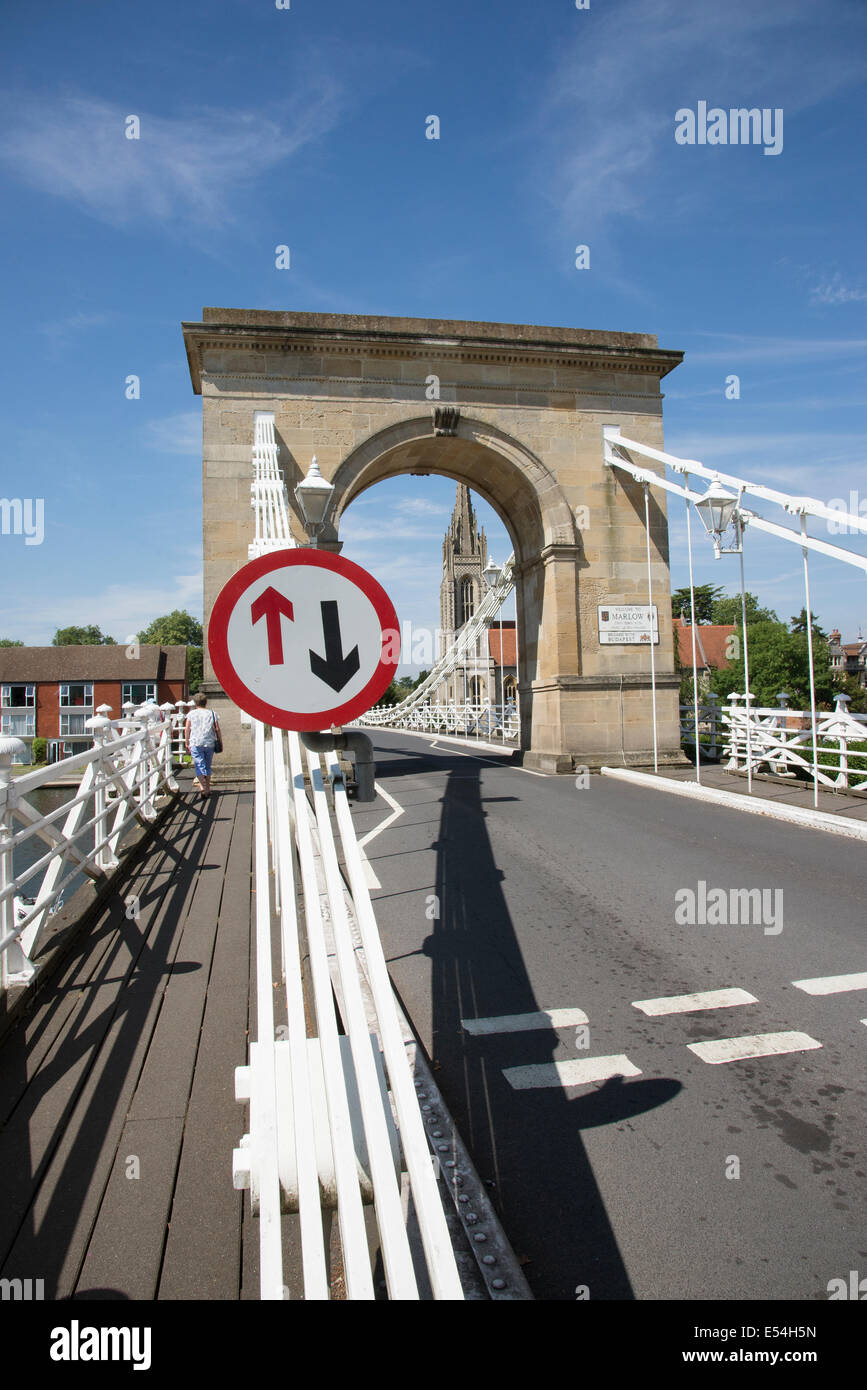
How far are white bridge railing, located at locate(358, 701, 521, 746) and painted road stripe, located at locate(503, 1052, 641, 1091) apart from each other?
5.07 metres

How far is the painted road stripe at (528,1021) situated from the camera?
3.52m

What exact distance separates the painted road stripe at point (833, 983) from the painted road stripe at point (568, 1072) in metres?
1.29

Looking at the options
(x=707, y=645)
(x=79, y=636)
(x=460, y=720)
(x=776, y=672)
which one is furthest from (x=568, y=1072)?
(x=79, y=636)

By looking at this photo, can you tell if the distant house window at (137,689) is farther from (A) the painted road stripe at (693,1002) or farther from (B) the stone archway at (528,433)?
(A) the painted road stripe at (693,1002)

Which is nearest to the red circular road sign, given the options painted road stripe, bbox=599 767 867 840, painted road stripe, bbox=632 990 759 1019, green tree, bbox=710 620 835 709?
painted road stripe, bbox=632 990 759 1019

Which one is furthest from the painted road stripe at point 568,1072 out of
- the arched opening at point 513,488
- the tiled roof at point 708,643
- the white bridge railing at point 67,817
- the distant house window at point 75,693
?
the tiled roof at point 708,643

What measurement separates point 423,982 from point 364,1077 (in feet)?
7.77

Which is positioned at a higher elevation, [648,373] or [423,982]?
[648,373]

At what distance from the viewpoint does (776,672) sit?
52719 mm

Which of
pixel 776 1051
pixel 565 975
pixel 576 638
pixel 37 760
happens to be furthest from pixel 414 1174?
pixel 37 760

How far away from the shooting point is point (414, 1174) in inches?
61.8

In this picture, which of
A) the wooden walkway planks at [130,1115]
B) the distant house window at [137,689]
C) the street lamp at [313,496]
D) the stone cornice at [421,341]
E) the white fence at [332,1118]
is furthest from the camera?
the distant house window at [137,689]

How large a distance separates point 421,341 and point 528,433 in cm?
241
